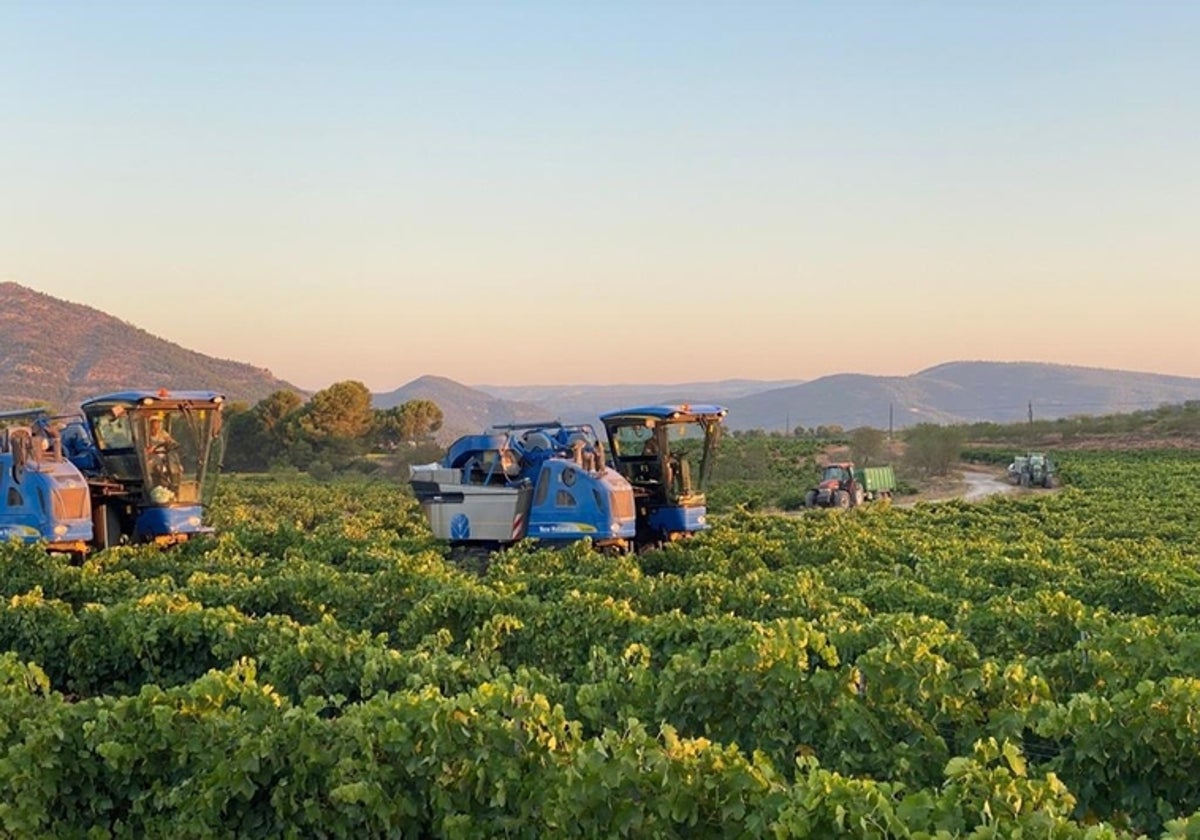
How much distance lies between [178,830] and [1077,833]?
16.4 ft

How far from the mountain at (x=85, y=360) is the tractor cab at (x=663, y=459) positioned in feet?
406

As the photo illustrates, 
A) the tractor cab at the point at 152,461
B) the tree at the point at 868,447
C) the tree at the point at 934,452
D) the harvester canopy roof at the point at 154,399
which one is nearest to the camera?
the harvester canopy roof at the point at 154,399

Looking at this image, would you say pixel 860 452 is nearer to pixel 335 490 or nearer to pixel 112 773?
pixel 335 490

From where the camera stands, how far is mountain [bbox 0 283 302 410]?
13788 cm

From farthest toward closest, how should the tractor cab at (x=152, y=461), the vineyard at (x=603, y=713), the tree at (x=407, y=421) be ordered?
the tree at (x=407, y=421) → the tractor cab at (x=152, y=461) → the vineyard at (x=603, y=713)

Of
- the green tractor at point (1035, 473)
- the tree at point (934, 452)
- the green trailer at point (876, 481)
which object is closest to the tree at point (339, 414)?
the tree at point (934, 452)

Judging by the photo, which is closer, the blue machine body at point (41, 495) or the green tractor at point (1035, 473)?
the blue machine body at point (41, 495)

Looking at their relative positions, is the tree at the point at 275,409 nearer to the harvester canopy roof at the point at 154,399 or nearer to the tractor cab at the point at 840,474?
the tractor cab at the point at 840,474

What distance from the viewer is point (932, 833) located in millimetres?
4797

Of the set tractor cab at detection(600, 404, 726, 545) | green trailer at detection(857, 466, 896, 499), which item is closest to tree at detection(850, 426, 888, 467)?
green trailer at detection(857, 466, 896, 499)

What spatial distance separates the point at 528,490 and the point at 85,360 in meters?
150

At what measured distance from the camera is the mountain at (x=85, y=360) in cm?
13788

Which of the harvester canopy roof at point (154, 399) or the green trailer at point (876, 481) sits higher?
the harvester canopy roof at point (154, 399)

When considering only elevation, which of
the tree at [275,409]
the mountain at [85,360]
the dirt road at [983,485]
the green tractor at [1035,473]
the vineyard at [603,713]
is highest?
the mountain at [85,360]
